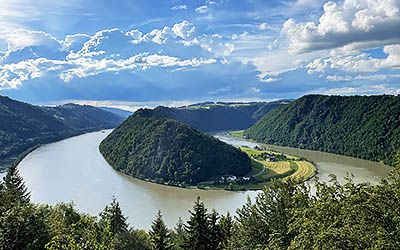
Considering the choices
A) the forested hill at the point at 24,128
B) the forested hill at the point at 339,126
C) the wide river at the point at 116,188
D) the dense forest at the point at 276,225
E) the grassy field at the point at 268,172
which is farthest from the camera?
the forested hill at the point at 24,128

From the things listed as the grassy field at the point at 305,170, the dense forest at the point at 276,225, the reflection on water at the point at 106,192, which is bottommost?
the grassy field at the point at 305,170

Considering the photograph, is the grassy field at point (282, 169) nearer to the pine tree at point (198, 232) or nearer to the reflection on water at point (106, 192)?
the reflection on water at point (106, 192)

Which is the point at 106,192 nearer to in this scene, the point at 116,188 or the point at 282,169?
the point at 116,188

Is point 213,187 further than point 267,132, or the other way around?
point 267,132

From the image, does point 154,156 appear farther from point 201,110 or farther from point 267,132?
point 201,110

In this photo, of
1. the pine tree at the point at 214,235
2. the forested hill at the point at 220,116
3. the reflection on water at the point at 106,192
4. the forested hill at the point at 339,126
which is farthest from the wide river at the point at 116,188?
the forested hill at the point at 220,116

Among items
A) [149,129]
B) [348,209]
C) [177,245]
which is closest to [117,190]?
[149,129]

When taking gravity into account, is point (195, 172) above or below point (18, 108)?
below
